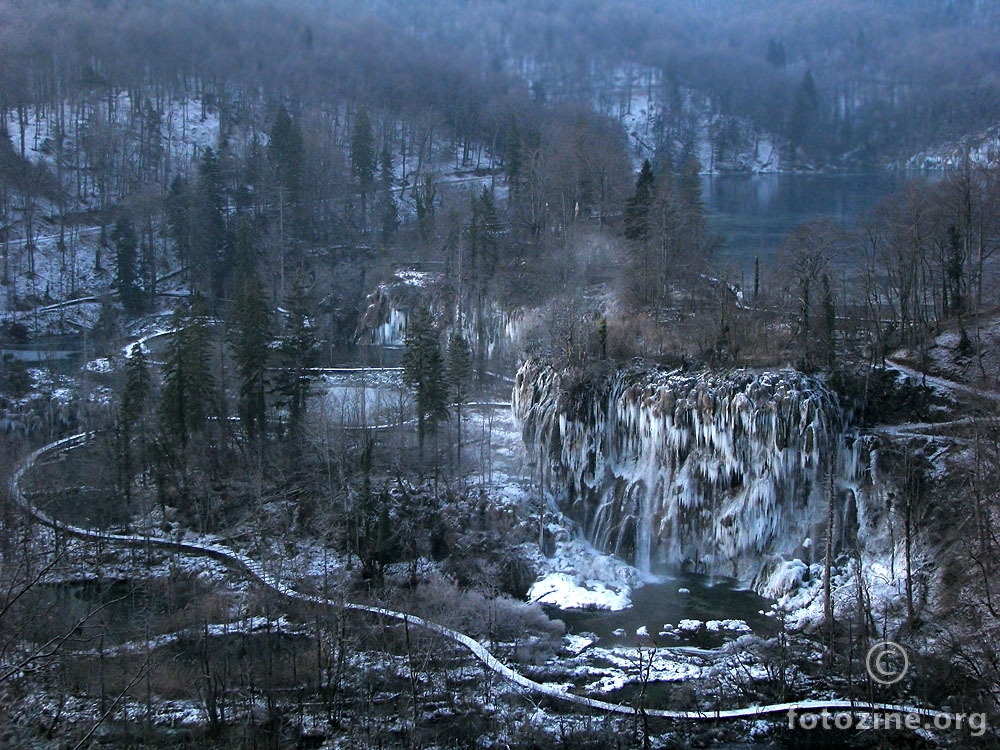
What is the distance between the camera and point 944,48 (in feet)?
Result: 542

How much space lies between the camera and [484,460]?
38.8 m

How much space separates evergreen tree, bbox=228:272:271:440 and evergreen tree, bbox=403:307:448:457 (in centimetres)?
644

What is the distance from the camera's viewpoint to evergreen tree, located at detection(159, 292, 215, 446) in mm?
38594

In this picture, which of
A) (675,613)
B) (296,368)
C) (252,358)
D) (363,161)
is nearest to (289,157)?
(363,161)

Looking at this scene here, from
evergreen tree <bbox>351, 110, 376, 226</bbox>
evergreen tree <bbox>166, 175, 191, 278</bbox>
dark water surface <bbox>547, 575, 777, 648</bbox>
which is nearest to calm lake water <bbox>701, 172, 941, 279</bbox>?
dark water surface <bbox>547, 575, 777, 648</bbox>

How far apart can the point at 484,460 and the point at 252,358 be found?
11084 mm

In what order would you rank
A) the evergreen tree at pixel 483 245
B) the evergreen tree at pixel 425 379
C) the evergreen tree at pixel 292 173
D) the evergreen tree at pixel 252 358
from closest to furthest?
1. the evergreen tree at pixel 425 379
2. the evergreen tree at pixel 252 358
3. the evergreen tree at pixel 483 245
4. the evergreen tree at pixel 292 173

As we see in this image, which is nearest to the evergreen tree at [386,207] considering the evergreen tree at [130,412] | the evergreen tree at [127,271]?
the evergreen tree at [127,271]

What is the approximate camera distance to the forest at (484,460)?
23422 mm

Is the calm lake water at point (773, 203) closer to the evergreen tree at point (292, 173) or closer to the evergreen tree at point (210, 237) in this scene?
the evergreen tree at point (292, 173)

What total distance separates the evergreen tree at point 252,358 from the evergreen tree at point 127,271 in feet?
79.4

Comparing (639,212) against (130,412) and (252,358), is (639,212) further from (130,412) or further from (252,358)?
(130,412)

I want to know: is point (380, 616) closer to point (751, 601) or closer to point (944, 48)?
point (751, 601)

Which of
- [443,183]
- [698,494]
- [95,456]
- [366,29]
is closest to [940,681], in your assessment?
[698,494]
